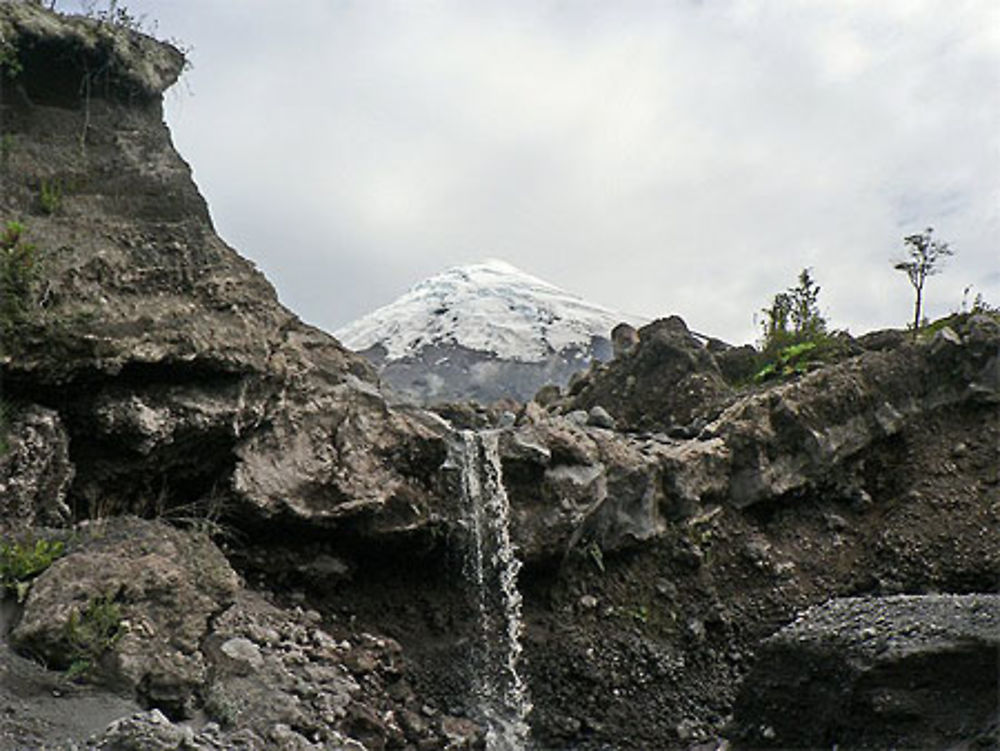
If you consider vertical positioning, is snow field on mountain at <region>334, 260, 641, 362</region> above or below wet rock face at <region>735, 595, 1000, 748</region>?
above

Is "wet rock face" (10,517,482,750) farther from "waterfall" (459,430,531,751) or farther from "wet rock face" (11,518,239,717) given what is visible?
"waterfall" (459,430,531,751)

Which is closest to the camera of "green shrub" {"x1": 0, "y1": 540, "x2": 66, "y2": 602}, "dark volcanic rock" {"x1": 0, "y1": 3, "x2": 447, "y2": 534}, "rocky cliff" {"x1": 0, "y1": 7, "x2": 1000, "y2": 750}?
"green shrub" {"x1": 0, "y1": 540, "x2": 66, "y2": 602}

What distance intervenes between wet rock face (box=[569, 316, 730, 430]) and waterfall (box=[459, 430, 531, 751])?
235 inches

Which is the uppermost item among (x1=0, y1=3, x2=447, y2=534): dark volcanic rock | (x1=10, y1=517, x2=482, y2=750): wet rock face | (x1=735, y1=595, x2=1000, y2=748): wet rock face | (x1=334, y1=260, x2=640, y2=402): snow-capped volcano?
(x1=334, y1=260, x2=640, y2=402): snow-capped volcano

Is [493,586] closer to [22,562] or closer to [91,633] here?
[91,633]

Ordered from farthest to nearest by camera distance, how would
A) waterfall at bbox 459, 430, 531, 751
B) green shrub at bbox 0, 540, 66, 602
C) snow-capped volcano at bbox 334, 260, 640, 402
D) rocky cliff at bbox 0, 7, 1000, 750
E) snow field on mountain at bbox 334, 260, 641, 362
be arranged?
snow field on mountain at bbox 334, 260, 641, 362 < snow-capped volcano at bbox 334, 260, 640, 402 < waterfall at bbox 459, 430, 531, 751 < rocky cliff at bbox 0, 7, 1000, 750 < green shrub at bbox 0, 540, 66, 602

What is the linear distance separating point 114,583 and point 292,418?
411 cm

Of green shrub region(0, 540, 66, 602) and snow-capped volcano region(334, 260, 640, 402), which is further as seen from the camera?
snow-capped volcano region(334, 260, 640, 402)

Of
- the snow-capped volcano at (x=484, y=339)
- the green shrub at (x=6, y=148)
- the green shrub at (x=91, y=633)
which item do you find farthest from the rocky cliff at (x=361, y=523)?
the snow-capped volcano at (x=484, y=339)

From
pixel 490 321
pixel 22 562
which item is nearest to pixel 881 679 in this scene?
pixel 22 562

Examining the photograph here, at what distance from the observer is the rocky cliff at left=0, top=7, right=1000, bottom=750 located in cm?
864

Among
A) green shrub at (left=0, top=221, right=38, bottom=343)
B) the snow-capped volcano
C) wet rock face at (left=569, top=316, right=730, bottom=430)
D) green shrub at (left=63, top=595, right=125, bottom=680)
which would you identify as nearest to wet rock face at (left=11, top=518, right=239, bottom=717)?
green shrub at (left=63, top=595, right=125, bottom=680)

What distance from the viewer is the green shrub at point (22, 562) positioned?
8500mm

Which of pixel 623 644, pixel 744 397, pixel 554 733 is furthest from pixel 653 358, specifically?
pixel 554 733
